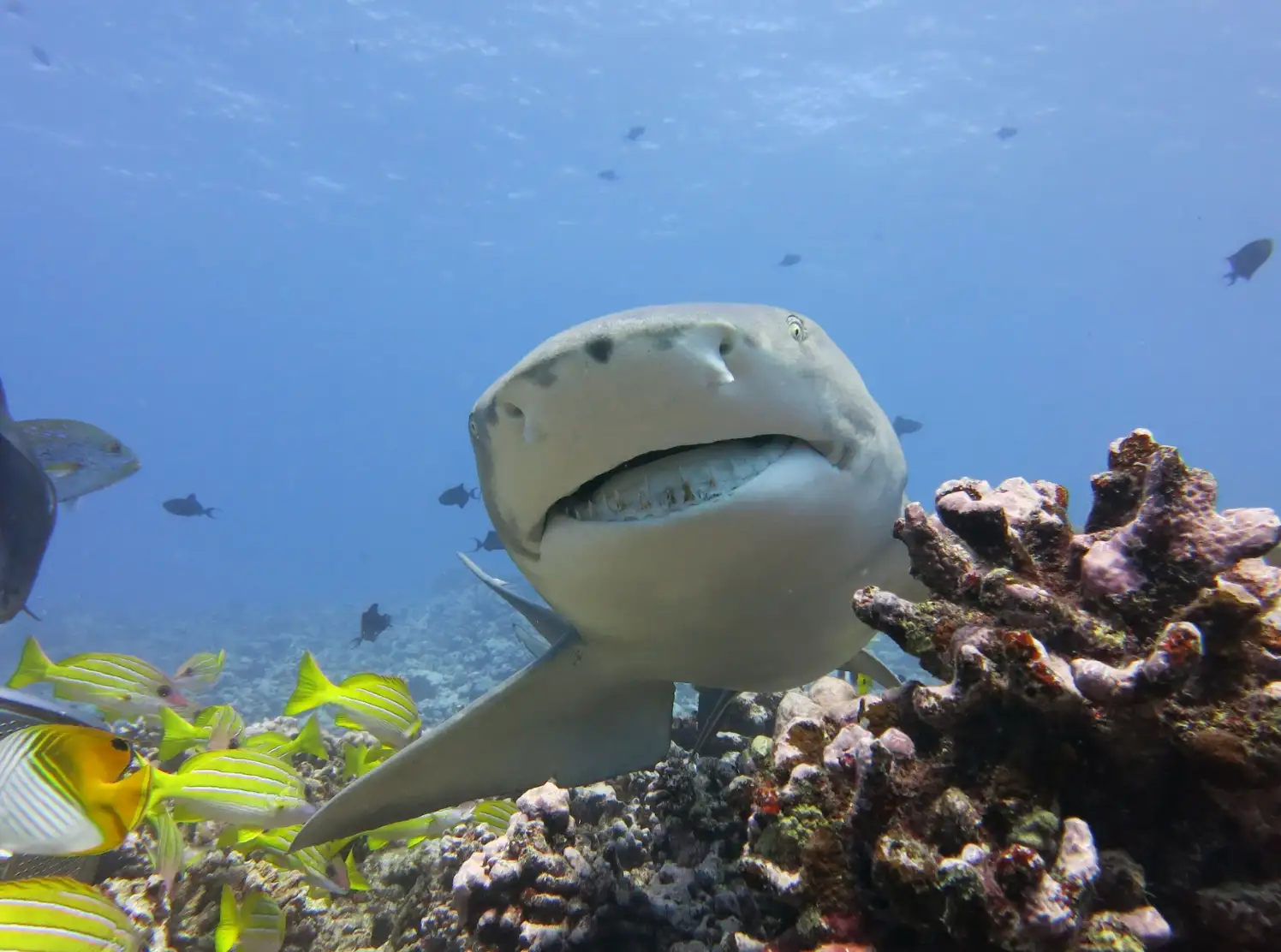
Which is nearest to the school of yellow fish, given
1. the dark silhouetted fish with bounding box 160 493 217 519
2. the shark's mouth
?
the shark's mouth

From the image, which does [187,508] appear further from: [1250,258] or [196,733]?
[1250,258]

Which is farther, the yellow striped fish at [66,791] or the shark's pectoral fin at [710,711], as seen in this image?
the shark's pectoral fin at [710,711]

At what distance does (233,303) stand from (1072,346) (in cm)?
13058

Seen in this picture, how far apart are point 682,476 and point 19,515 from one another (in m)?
3.81

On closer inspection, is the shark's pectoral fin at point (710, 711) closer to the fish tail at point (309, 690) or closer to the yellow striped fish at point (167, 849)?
the fish tail at point (309, 690)

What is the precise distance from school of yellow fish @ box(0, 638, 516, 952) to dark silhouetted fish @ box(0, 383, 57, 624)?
916 millimetres

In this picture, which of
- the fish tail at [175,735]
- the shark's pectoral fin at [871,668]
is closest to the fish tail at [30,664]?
the fish tail at [175,735]

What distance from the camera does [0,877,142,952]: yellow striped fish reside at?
6.40ft

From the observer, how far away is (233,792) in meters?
3.21

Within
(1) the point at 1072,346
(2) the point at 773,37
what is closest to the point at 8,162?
(2) the point at 773,37

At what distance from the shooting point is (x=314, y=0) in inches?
1503

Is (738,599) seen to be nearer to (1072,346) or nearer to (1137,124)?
(1137,124)

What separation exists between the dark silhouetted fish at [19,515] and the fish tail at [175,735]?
1076 millimetres

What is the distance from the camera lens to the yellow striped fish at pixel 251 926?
3.01 metres
